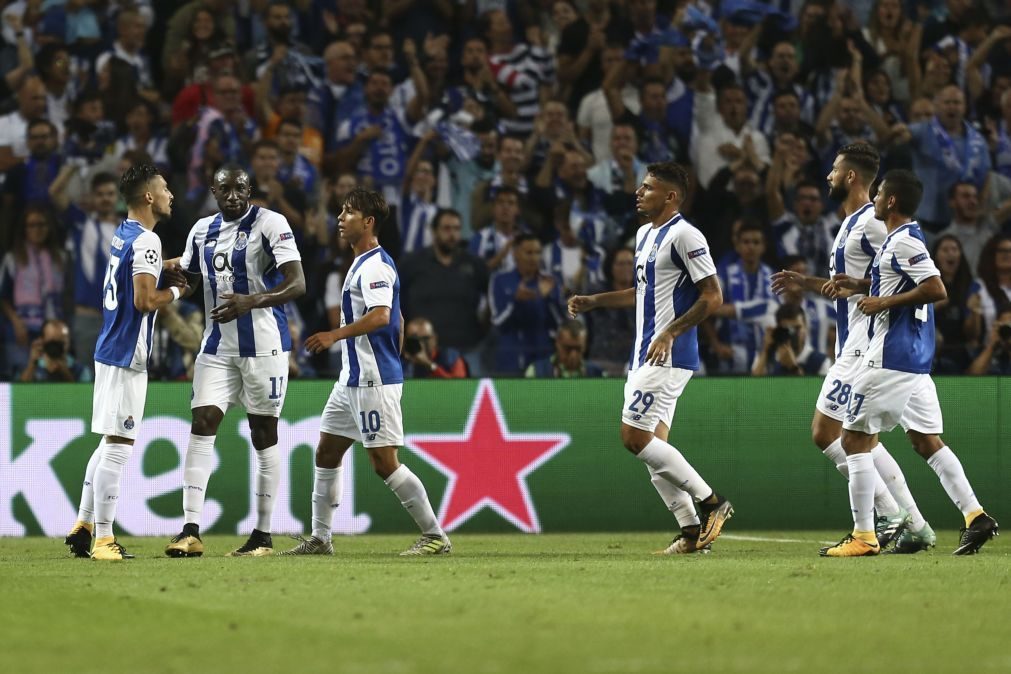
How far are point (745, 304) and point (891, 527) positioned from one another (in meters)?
4.81

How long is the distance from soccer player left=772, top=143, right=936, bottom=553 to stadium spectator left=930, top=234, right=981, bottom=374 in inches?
167

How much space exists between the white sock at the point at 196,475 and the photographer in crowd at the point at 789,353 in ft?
18.6

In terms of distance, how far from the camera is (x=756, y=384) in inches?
536

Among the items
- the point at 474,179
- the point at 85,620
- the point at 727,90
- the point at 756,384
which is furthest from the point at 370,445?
the point at 727,90

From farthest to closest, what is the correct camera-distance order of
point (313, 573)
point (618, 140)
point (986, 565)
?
point (618, 140) → point (986, 565) → point (313, 573)

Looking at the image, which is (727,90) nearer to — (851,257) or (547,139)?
(547,139)

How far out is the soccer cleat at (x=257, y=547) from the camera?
994cm

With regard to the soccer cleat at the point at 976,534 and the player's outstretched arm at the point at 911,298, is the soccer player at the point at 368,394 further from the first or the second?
the soccer cleat at the point at 976,534

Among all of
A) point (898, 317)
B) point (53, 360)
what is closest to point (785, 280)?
point (898, 317)

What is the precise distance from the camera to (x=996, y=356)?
44.8 feet

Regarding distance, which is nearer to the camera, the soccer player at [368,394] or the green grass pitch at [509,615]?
the green grass pitch at [509,615]

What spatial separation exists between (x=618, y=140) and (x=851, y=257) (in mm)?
6725

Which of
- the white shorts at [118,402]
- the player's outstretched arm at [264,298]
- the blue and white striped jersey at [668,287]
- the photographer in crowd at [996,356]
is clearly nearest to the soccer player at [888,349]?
the blue and white striped jersey at [668,287]

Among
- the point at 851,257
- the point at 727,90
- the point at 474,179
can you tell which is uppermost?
the point at 727,90
